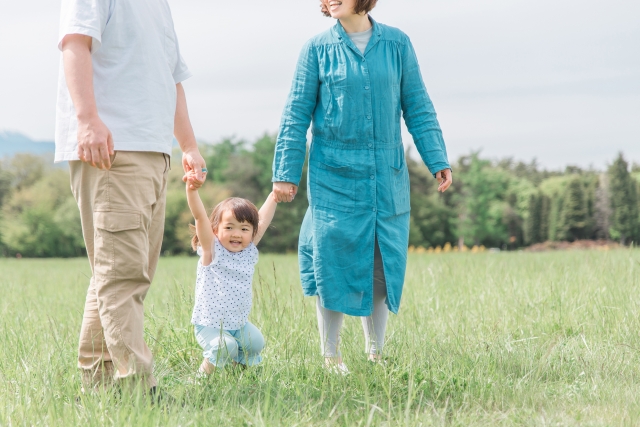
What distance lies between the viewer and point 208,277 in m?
3.03

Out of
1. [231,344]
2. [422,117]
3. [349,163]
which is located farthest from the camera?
[422,117]

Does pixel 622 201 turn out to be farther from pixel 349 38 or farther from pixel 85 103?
pixel 85 103

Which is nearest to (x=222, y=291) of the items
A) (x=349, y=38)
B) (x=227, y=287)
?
(x=227, y=287)

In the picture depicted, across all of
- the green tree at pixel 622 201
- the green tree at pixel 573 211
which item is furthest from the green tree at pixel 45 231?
the green tree at pixel 622 201

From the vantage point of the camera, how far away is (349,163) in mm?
3125

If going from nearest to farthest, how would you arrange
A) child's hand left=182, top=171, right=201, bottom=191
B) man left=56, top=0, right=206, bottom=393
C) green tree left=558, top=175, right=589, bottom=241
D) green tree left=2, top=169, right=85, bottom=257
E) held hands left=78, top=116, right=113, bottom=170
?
held hands left=78, top=116, right=113, bottom=170 → man left=56, top=0, right=206, bottom=393 → child's hand left=182, top=171, right=201, bottom=191 → green tree left=2, top=169, right=85, bottom=257 → green tree left=558, top=175, right=589, bottom=241

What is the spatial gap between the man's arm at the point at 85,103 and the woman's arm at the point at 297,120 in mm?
990

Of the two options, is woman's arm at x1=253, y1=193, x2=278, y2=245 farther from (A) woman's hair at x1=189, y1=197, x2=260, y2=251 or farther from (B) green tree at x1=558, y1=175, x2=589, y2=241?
(B) green tree at x1=558, y1=175, x2=589, y2=241

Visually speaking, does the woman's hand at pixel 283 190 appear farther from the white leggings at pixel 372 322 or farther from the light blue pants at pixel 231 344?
the light blue pants at pixel 231 344

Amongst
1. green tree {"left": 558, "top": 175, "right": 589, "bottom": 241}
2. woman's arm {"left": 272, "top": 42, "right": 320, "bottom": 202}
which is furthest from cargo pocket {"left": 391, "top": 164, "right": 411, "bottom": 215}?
green tree {"left": 558, "top": 175, "right": 589, "bottom": 241}

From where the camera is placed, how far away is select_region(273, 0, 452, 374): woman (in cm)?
314

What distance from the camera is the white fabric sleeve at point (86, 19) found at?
241cm

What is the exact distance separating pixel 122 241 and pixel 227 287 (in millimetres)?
666

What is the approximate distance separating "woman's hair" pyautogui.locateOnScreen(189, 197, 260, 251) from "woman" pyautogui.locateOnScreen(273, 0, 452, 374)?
0.18 m
